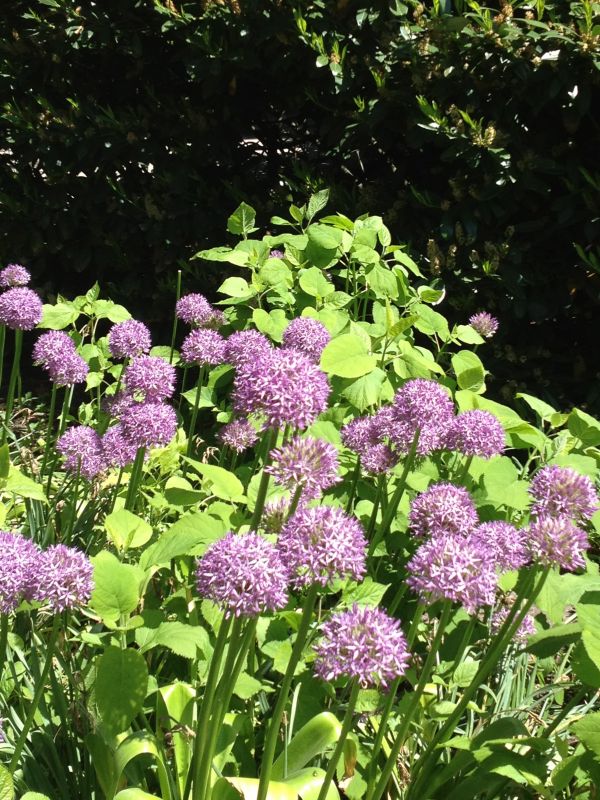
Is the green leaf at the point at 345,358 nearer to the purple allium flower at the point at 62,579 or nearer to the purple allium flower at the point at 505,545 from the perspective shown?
the purple allium flower at the point at 505,545

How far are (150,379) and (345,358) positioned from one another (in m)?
0.55

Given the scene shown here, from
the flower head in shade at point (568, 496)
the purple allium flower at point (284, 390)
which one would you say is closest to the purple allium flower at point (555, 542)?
the flower head in shade at point (568, 496)

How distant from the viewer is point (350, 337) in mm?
2039

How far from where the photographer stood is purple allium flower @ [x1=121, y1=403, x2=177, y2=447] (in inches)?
78.5

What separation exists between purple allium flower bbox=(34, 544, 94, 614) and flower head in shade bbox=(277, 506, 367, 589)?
406 mm

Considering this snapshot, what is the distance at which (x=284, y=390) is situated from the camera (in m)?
1.43

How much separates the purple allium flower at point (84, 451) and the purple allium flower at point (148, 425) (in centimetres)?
35

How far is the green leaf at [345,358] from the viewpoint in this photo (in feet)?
6.54

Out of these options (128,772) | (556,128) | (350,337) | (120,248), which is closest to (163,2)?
(120,248)

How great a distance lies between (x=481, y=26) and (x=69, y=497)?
2.56m

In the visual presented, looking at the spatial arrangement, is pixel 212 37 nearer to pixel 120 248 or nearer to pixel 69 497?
pixel 120 248

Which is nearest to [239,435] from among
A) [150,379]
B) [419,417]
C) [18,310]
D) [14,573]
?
[150,379]

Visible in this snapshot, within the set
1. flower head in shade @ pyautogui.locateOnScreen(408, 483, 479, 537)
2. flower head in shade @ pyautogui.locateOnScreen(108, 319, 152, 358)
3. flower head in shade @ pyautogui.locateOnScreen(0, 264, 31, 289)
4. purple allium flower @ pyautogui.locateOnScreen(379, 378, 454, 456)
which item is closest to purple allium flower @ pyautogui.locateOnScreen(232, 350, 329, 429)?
flower head in shade @ pyautogui.locateOnScreen(408, 483, 479, 537)

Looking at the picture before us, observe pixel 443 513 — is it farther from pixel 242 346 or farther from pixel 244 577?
pixel 242 346
